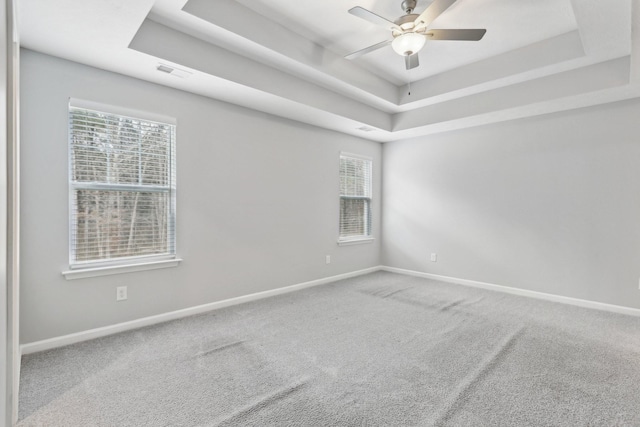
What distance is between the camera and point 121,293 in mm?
2881

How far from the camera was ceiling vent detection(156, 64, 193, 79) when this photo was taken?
273 centimetres

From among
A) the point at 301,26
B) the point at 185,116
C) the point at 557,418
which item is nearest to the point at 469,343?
the point at 557,418

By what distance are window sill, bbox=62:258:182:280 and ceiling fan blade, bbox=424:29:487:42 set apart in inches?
120

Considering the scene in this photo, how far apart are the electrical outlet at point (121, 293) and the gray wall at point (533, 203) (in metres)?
4.08

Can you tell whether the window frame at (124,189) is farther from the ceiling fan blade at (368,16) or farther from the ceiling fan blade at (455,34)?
the ceiling fan blade at (455,34)

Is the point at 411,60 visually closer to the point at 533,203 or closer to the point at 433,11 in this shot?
the point at 433,11

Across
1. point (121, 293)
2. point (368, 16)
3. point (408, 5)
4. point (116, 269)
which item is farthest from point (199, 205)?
point (408, 5)

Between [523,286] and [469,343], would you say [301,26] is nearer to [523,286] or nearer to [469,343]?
[469,343]

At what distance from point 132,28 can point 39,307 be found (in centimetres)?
223

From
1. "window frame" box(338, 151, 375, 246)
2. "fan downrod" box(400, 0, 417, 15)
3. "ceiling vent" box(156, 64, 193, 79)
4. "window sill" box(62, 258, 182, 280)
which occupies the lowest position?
"window sill" box(62, 258, 182, 280)

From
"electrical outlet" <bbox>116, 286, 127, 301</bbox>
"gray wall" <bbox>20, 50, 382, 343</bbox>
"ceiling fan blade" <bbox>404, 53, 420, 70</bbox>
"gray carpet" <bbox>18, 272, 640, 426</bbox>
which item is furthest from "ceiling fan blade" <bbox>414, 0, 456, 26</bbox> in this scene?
"electrical outlet" <bbox>116, 286, 127, 301</bbox>

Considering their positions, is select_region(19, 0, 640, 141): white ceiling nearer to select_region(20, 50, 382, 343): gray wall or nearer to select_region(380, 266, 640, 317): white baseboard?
select_region(20, 50, 382, 343): gray wall

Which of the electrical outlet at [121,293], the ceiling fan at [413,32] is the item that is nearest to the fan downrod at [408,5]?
the ceiling fan at [413,32]

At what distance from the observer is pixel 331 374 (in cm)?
222
